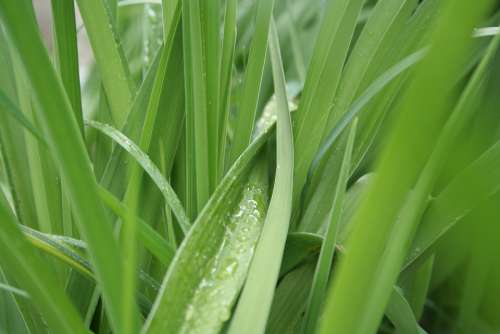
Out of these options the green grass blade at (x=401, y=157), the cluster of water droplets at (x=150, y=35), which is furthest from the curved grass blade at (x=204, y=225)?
the cluster of water droplets at (x=150, y=35)

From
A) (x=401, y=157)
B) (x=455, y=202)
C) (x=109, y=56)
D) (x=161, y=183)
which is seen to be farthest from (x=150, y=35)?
(x=401, y=157)

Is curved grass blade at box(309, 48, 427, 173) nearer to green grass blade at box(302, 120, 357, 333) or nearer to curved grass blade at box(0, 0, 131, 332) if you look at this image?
green grass blade at box(302, 120, 357, 333)

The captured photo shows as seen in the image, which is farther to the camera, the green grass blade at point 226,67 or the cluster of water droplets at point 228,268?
the green grass blade at point 226,67

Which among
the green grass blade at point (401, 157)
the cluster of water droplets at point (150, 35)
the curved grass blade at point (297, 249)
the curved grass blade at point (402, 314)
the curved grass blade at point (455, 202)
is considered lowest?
the curved grass blade at point (402, 314)

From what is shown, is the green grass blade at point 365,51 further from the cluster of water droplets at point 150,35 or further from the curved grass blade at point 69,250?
the cluster of water droplets at point 150,35

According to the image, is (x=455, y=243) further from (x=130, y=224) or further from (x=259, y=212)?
(x=130, y=224)

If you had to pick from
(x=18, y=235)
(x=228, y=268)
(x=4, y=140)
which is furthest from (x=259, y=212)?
(x=4, y=140)

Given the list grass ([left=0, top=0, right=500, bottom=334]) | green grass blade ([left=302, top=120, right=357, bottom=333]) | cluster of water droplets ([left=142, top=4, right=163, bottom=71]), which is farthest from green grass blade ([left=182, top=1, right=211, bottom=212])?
cluster of water droplets ([left=142, top=4, right=163, bottom=71])

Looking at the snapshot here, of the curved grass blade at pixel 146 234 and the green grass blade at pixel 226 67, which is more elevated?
the green grass blade at pixel 226 67
